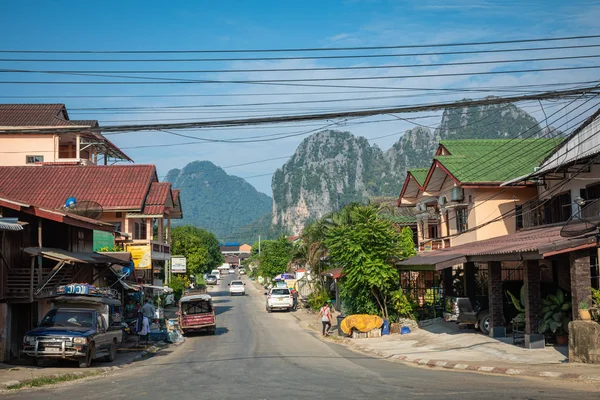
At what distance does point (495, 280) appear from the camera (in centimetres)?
2370

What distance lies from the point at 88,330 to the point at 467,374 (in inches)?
453

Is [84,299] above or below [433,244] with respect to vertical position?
below

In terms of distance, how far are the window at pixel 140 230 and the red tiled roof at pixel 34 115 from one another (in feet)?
46.2

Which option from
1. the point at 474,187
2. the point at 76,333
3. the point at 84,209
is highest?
the point at 474,187

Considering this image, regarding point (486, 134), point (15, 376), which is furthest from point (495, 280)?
point (486, 134)

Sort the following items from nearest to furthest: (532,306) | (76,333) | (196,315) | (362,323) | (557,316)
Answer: (76,333) → (557,316) → (532,306) → (362,323) → (196,315)

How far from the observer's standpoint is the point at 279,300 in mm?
51156

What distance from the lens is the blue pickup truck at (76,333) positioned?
18969mm

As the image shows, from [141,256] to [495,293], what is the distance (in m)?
22.6

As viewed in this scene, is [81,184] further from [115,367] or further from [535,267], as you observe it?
[535,267]

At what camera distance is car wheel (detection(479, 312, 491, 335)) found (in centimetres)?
2513

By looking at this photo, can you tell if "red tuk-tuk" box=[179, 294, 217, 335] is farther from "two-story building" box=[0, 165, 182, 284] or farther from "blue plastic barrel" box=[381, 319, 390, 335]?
"blue plastic barrel" box=[381, 319, 390, 335]

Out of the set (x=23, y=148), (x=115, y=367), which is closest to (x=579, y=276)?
(x=115, y=367)

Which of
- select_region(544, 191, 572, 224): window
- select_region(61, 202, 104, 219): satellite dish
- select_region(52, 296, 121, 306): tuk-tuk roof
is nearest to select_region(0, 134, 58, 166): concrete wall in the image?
select_region(61, 202, 104, 219): satellite dish
